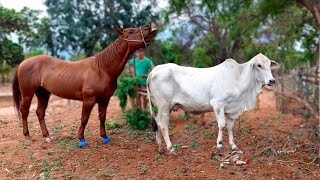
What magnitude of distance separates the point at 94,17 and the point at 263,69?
12.2m

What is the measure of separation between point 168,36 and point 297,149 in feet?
55.6

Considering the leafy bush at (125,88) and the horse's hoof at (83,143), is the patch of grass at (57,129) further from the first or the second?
the horse's hoof at (83,143)

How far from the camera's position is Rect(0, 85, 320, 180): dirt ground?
18.0 feet

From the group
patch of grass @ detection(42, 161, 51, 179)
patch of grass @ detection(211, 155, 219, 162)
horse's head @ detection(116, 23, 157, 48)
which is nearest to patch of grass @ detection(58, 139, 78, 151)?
patch of grass @ detection(42, 161, 51, 179)

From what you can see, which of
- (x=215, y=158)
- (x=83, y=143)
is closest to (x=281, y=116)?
(x=215, y=158)

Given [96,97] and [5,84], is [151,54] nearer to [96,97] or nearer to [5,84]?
[5,84]

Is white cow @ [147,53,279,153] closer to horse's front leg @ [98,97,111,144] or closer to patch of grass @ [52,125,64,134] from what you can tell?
horse's front leg @ [98,97,111,144]

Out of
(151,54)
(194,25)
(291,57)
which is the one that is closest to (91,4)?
(151,54)

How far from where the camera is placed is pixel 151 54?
60.8 ft

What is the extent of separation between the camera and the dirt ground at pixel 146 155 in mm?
5484

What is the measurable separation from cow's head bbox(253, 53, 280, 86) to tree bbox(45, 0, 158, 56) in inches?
452

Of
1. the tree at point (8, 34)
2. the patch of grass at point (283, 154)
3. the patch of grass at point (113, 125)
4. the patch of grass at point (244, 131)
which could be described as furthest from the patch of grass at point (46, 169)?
the tree at point (8, 34)

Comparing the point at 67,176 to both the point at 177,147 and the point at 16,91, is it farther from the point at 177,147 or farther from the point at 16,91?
the point at 16,91

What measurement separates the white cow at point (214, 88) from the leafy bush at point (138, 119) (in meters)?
1.97
